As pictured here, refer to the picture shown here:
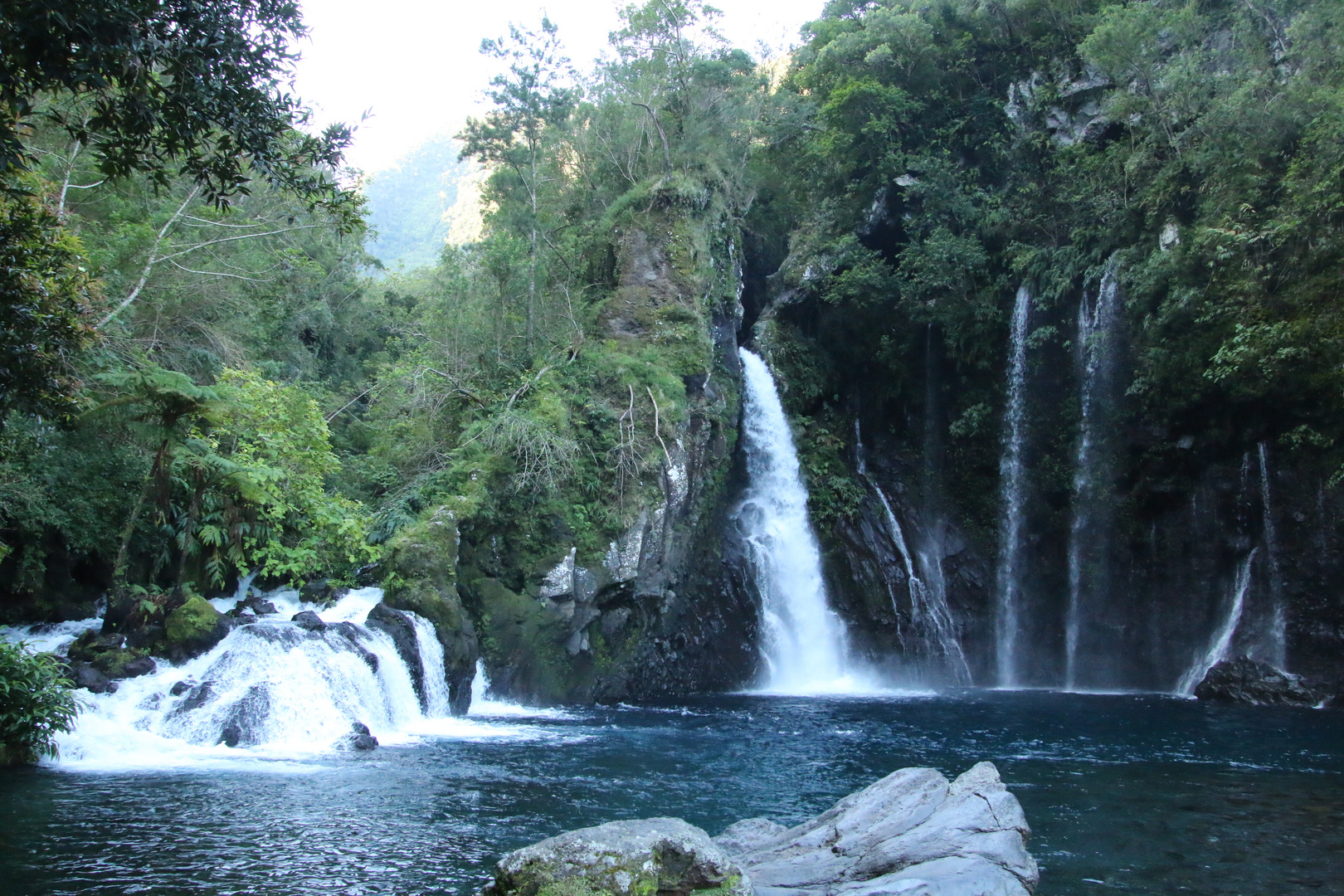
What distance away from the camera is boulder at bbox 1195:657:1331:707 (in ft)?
57.0

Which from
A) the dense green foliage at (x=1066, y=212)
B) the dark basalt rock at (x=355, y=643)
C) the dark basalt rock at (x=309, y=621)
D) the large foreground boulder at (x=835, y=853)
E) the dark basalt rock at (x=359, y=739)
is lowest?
the dark basalt rock at (x=359, y=739)

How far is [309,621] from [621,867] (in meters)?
9.11

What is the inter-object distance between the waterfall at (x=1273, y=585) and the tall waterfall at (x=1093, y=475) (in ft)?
9.80

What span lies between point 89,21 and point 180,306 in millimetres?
12872

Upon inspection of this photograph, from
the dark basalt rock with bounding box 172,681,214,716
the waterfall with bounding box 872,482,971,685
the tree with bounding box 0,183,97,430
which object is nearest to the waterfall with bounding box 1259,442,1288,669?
the waterfall with bounding box 872,482,971,685

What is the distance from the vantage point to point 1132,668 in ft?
67.2

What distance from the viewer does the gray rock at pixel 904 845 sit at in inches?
223

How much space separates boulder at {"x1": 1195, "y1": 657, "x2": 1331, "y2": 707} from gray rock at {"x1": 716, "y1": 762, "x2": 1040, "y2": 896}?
531 inches

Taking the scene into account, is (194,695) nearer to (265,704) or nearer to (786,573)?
(265,704)

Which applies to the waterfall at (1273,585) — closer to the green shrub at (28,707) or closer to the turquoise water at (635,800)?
the turquoise water at (635,800)

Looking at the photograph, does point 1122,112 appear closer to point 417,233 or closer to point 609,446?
point 609,446

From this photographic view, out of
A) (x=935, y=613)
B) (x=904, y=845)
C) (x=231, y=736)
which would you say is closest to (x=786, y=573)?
(x=935, y=613)

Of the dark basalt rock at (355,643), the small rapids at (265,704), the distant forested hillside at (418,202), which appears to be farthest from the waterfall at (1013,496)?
the distant forested hillside at (418,202)

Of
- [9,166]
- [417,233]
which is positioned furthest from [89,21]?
[417,233]
